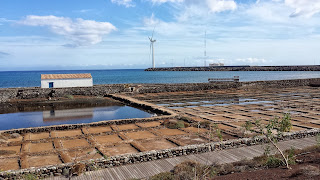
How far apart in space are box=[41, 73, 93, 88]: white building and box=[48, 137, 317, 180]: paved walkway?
32.9 meters

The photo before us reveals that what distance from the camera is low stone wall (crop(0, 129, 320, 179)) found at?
10570 mm

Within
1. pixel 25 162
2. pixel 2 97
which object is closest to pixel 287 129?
pixel 25 162

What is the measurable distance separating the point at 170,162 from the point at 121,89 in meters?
Answer: 33.8

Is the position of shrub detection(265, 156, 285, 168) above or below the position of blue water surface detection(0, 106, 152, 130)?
above

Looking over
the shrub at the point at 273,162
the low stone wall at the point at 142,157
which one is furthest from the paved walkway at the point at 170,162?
the shrub at the point at 273,162

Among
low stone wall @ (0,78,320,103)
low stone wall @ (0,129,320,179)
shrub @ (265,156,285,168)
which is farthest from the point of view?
low stone wall @ (0,78,320,103)

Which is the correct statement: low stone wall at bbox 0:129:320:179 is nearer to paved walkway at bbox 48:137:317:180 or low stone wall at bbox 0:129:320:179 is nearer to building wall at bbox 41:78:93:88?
paved walkway at bbox 48:137:317:180

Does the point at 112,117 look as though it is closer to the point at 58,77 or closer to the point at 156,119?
the point at 156,119

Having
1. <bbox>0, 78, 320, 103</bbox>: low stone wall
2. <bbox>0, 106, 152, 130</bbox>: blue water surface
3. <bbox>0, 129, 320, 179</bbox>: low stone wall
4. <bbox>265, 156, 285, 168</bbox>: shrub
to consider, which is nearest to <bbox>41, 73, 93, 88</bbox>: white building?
<bbox>0, 78, 320, 103</bbox>: low stone wall

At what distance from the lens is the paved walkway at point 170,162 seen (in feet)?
35.6

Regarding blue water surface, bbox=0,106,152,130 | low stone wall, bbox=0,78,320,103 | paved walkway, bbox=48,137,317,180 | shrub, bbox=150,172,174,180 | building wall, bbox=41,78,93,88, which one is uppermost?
building wall, bbox=41,78,93,88

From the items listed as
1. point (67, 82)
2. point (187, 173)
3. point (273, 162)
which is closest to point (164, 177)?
point (187, 173)

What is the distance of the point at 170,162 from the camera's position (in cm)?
1233

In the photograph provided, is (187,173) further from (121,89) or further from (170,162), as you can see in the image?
(121,89)
